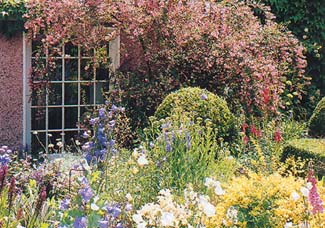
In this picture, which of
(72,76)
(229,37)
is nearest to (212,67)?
(229,37)

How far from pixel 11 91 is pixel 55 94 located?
2.28 ft

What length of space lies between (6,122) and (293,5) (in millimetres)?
5748

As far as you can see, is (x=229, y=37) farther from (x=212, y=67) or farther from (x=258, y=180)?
(x=258, y=180)

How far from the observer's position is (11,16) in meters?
8.90

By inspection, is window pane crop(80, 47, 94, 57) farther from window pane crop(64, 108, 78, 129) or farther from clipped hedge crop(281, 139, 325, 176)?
clipped hedge crop(281, 139, 325, 176)

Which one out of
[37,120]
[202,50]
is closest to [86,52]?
[37,120]

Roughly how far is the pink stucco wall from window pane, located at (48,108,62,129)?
1.65 ft

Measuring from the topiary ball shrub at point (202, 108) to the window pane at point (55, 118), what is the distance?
232 centimetres

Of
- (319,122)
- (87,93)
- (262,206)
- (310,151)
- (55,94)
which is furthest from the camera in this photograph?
(87,93)

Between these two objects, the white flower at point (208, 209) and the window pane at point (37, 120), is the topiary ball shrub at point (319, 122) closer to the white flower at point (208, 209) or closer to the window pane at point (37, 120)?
the window pane at point (37, 120)

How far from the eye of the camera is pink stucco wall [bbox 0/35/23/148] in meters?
9.26

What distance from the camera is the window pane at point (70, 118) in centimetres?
984

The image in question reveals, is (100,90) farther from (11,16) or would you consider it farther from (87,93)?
(11,16)

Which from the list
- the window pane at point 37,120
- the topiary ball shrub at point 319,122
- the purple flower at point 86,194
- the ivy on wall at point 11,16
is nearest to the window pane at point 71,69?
the window pane at point 37,120
